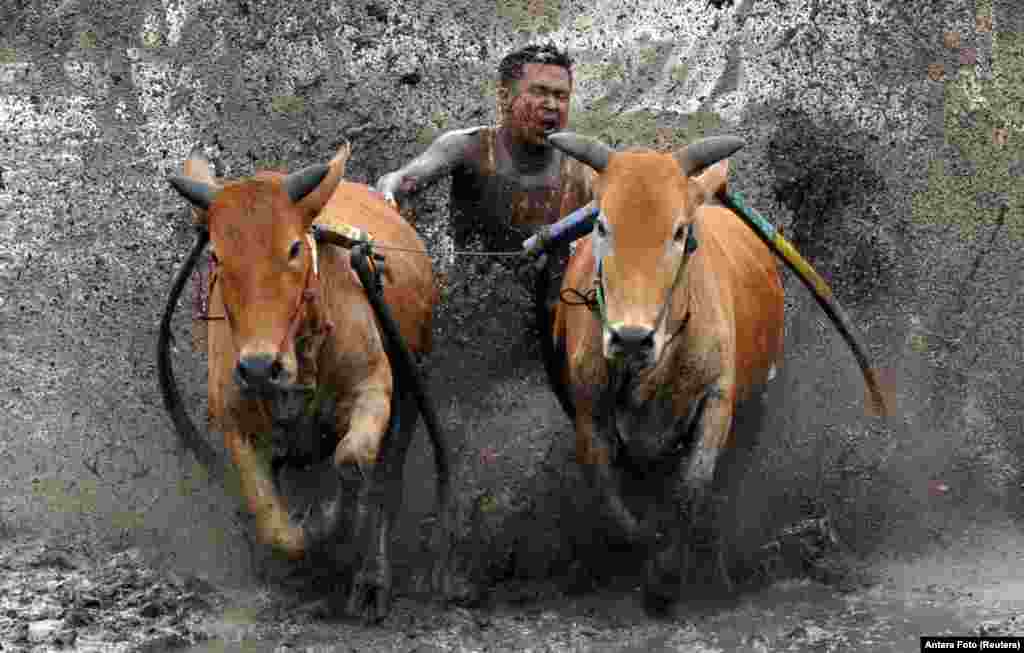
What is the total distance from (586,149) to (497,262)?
2.58 meters

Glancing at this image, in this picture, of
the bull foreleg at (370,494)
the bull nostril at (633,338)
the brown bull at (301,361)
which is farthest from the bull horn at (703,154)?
the bull foreleg at (370,494)

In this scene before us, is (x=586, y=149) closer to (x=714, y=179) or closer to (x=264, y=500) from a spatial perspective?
(x=714, y=179)

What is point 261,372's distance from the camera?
268 inches

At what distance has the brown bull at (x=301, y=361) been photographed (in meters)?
6.91

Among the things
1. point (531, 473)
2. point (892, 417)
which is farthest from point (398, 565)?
point (892, 417)

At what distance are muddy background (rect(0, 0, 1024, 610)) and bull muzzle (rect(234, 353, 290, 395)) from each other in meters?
1.58

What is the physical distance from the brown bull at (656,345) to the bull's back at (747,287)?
0.07 feet

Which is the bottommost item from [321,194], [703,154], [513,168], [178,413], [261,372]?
[178,413]

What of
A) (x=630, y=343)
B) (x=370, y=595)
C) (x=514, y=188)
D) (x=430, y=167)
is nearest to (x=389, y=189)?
(x=430, y=167)

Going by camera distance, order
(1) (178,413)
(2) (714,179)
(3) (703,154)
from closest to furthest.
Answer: (3) (703,154), (2) (714,179), (1) (178,413)

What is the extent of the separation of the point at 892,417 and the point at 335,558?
284 cm

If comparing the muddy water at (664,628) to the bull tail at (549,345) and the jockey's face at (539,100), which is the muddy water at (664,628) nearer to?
the bull tail at (549,345)

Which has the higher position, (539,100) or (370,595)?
(539,100)

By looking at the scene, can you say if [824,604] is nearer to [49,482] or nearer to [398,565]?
[398,565]
